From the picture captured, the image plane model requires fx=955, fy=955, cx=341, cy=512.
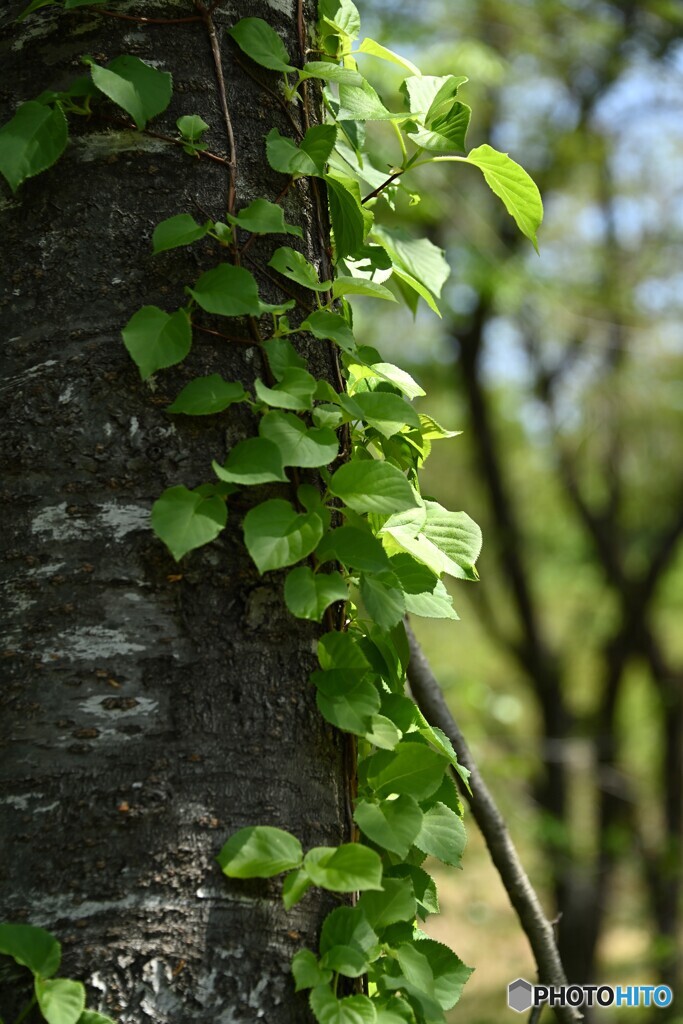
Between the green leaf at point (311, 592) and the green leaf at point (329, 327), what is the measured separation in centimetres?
24

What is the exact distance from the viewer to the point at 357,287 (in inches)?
40.6

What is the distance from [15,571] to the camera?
36.2 inches

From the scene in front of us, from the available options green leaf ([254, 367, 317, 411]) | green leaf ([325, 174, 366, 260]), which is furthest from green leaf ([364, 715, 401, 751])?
green leaf ([325, 174, 366, 260])

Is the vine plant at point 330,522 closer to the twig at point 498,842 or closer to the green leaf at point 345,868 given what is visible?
the green leaf at point 345,868

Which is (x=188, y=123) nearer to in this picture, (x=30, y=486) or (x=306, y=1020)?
(x=30, y=486)

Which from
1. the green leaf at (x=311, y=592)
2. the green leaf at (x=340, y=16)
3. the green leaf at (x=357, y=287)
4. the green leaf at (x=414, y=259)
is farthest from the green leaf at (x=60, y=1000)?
the green leaf at (x=340, y=16)

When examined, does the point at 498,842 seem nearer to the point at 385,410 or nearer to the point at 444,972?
the point at 444,972

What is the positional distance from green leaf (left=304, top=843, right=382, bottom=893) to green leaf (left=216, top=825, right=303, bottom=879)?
0.02 meters

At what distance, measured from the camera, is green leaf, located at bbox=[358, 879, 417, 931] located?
91 cm

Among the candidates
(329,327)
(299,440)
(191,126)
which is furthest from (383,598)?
(191,126)

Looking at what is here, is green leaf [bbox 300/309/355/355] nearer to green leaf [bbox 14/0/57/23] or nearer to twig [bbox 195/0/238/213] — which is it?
twig [bbox 195/0/238/213]

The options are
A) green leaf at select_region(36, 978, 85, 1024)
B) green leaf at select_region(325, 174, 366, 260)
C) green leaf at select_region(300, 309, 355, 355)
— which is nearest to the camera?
green leaf at select_region(36, 978, 85, 1024)

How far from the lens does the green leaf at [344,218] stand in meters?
1.08

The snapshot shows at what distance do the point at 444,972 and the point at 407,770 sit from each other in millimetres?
236
